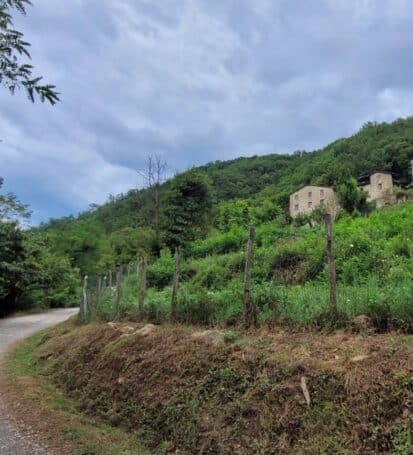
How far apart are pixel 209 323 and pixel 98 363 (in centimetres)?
234

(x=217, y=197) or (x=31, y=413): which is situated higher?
(x=217, y=197)

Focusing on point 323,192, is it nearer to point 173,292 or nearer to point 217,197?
point 217,197

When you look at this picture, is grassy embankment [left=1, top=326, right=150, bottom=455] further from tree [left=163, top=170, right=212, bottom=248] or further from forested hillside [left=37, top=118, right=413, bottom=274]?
forested hillside [left=37, top=118, right=413, bottom=274]

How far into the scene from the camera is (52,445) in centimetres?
485

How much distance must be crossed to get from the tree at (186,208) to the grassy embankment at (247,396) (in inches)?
820

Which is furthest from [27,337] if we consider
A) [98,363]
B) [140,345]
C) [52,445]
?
[52,445]

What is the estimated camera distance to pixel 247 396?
4371 millimetres

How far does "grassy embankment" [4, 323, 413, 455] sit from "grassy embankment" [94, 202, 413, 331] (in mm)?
431

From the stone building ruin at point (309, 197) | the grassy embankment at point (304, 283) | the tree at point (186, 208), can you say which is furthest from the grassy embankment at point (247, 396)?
the stone building ruin at point (309, 197)

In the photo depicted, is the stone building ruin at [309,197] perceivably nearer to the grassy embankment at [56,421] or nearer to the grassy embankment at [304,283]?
the grassy embankment at [304,283]

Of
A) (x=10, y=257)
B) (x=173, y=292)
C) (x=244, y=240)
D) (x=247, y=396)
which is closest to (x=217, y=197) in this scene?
(x=10, y=257)

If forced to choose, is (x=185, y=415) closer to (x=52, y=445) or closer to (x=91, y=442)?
(x=91, y=442)

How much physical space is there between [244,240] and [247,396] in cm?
1352

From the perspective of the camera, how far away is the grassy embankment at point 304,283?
5172mm
